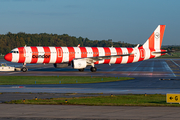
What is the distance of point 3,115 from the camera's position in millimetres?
18219

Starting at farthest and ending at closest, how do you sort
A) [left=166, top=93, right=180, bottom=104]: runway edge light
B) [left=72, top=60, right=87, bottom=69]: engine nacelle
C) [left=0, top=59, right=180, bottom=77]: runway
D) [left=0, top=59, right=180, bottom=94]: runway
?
[left=72, top=60, right=87, bottom=69]: engine nacelle, [left=0, top=59, right=180, bottom=77]: runway, [left=0, top=59, right=180, bottom=94]: runway, [left=166, top=93, right=180, bottom=104]: runway edge light

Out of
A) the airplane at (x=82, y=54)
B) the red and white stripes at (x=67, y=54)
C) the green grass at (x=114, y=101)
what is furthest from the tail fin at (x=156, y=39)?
the green grass at (x=114, y=101)

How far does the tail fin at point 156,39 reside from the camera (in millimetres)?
63219

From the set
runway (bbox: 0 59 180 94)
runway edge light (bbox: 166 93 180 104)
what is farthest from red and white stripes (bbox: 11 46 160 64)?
runway edge light (bbox: 166 93 180 104)

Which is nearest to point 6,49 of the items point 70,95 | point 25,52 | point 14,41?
point 14,41

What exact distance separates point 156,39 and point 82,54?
16.9 m

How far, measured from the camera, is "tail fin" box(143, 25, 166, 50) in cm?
6322

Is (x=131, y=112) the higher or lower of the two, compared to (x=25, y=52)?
lower

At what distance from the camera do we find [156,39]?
208 ft

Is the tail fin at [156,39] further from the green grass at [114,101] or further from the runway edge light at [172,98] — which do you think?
the runway edge light at [172,98]

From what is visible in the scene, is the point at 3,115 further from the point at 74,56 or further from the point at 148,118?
the point at 74,56

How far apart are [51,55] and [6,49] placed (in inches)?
4907

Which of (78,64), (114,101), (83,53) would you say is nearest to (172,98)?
(114,101)

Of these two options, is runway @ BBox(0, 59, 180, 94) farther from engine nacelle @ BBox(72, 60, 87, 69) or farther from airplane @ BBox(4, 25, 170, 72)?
airplane @ BBox(4, 25, 170, 72)
